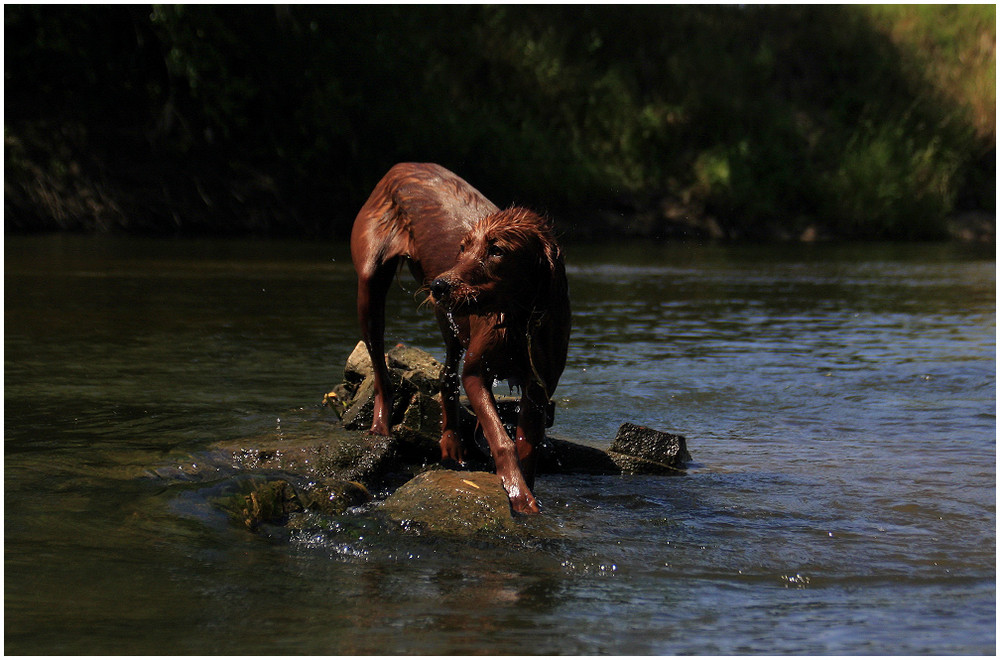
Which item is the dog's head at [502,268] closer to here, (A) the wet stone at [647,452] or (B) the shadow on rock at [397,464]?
(B) the shadow on rock at [397,464]

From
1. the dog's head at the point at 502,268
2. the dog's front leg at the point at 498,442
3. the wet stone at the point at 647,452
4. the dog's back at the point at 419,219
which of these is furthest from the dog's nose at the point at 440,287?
the wet stone at the point at 647,452

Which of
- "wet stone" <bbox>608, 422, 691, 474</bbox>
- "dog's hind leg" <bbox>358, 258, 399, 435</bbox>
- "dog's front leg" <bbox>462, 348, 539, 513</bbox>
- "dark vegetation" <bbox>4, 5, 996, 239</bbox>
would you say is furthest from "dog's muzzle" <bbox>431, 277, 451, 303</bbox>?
"dark vegetation" <bbox>4, 5, 996, 239</bbox>

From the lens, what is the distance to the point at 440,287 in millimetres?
5043

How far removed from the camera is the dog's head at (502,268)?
5.08 metres

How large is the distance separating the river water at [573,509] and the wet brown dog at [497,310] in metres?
0.39

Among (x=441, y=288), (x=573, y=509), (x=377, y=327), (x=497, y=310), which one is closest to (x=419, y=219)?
(x=377, y=327)

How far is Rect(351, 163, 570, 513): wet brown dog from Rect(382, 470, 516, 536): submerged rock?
0.19 m

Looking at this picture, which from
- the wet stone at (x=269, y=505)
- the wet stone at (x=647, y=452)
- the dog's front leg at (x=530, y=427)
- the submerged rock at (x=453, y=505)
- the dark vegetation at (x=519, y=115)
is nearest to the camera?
the submerged rock at (x=453, y=505)

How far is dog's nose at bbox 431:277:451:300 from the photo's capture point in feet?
16.5

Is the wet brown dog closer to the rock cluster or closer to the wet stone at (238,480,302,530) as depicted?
the rock cluster

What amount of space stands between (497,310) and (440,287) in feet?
1.04

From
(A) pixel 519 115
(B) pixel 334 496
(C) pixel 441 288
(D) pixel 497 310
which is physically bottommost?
(B) pixel 334 496

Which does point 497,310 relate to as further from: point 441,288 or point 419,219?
point 419,219

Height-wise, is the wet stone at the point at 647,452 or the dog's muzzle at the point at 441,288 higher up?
the dog's muzzle at the point at 441,288
